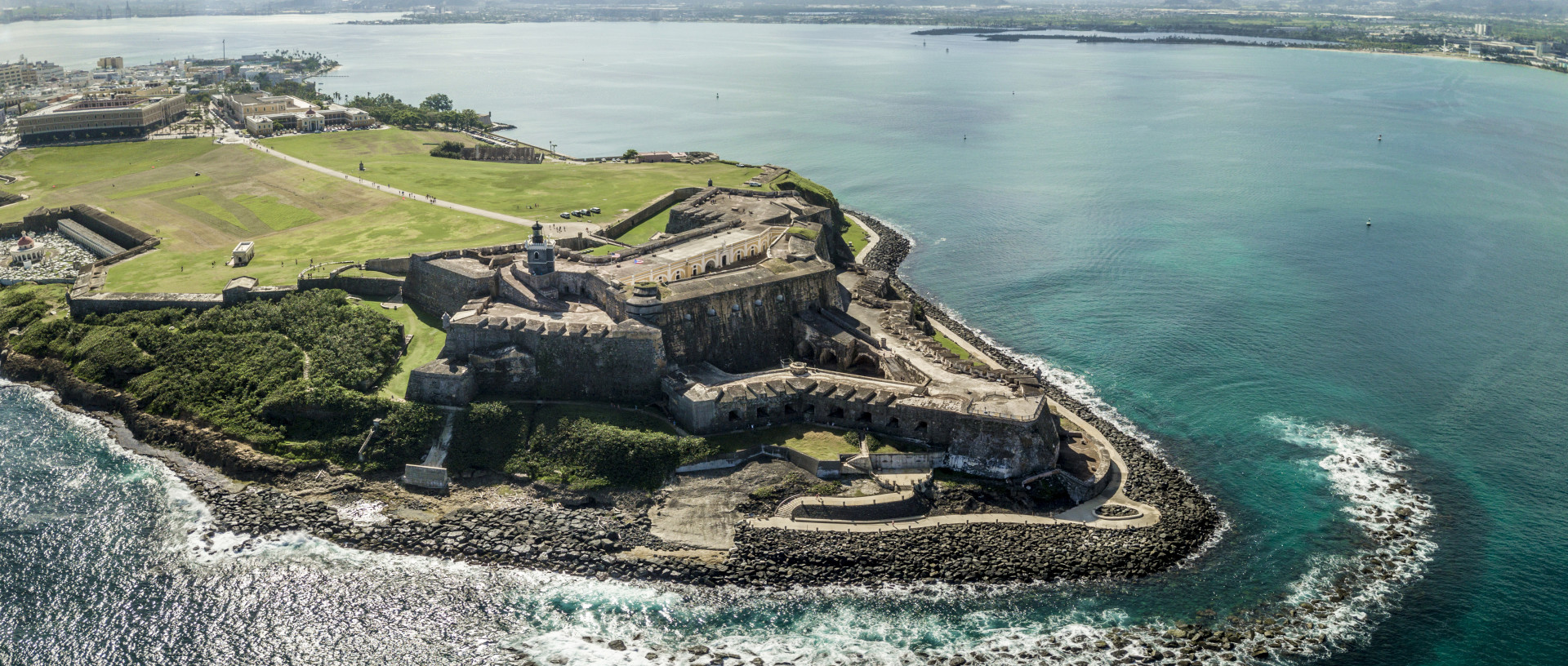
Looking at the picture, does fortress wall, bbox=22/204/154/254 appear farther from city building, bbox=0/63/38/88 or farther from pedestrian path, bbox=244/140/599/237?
city building, bbox=0/63/38/88

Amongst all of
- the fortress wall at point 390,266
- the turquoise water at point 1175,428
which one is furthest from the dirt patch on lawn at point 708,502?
the fortress wall at point 390,266

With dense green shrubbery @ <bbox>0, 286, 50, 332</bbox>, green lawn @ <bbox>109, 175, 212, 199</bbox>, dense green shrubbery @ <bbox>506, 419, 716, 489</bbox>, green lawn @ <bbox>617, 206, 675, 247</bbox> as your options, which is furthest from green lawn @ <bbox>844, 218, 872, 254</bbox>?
green lawn @ <bbox>109, 175, 212, 199</bbox>

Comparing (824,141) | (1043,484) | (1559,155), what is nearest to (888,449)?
(1043,484)

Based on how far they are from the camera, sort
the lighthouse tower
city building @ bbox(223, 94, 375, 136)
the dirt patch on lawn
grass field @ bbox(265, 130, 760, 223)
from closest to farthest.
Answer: the dirt patch on lawn → the lighthouse tower → grass field @ bbox(265, 130, 760, 223) → city building @ bbox(223, 94, 375, 136)

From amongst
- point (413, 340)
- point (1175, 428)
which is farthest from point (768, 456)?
point (413, 340)

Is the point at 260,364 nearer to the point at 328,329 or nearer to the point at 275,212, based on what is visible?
the point at 328,329

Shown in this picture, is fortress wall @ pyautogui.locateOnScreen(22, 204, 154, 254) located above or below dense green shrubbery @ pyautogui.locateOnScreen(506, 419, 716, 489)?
above
